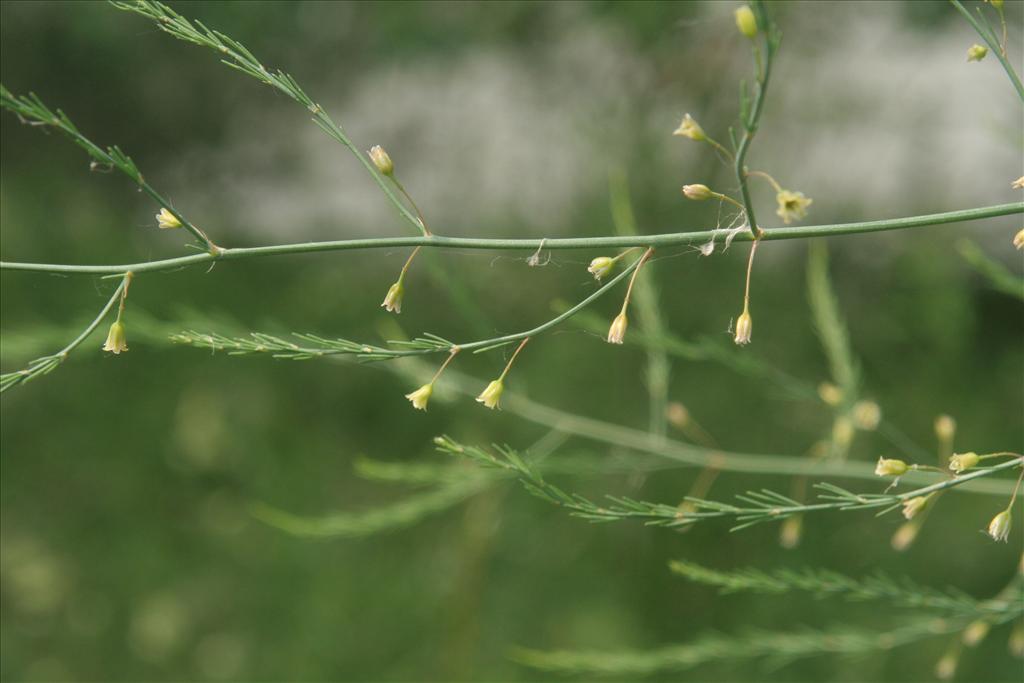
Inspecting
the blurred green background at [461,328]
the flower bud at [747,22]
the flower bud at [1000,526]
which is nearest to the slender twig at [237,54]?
the flower bud at [747,22]

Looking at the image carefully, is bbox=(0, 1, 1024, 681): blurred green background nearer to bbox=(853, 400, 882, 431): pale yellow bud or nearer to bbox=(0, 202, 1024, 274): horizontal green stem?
bbox=(853, 400, 882, 431): pale yellow bud

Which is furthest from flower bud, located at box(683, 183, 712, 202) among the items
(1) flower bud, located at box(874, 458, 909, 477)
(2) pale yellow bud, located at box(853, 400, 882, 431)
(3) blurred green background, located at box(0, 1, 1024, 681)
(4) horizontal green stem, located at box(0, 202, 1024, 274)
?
(3) blurred green background, located at box(0, 1, 1024, 681)

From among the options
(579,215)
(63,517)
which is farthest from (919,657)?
(63,517)

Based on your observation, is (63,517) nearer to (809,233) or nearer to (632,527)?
(632,527)

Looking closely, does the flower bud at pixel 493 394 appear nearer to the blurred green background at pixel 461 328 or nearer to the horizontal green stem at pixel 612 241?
the horizontal green stem at pixel 612 241

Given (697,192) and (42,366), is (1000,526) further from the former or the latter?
(42,366)

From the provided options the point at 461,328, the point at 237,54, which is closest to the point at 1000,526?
the point at 237,54

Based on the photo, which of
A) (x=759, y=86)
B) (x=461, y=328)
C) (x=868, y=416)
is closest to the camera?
(x=759, y=86)

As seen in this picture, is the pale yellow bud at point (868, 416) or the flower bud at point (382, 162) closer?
the flower bud at point (382, 162)
